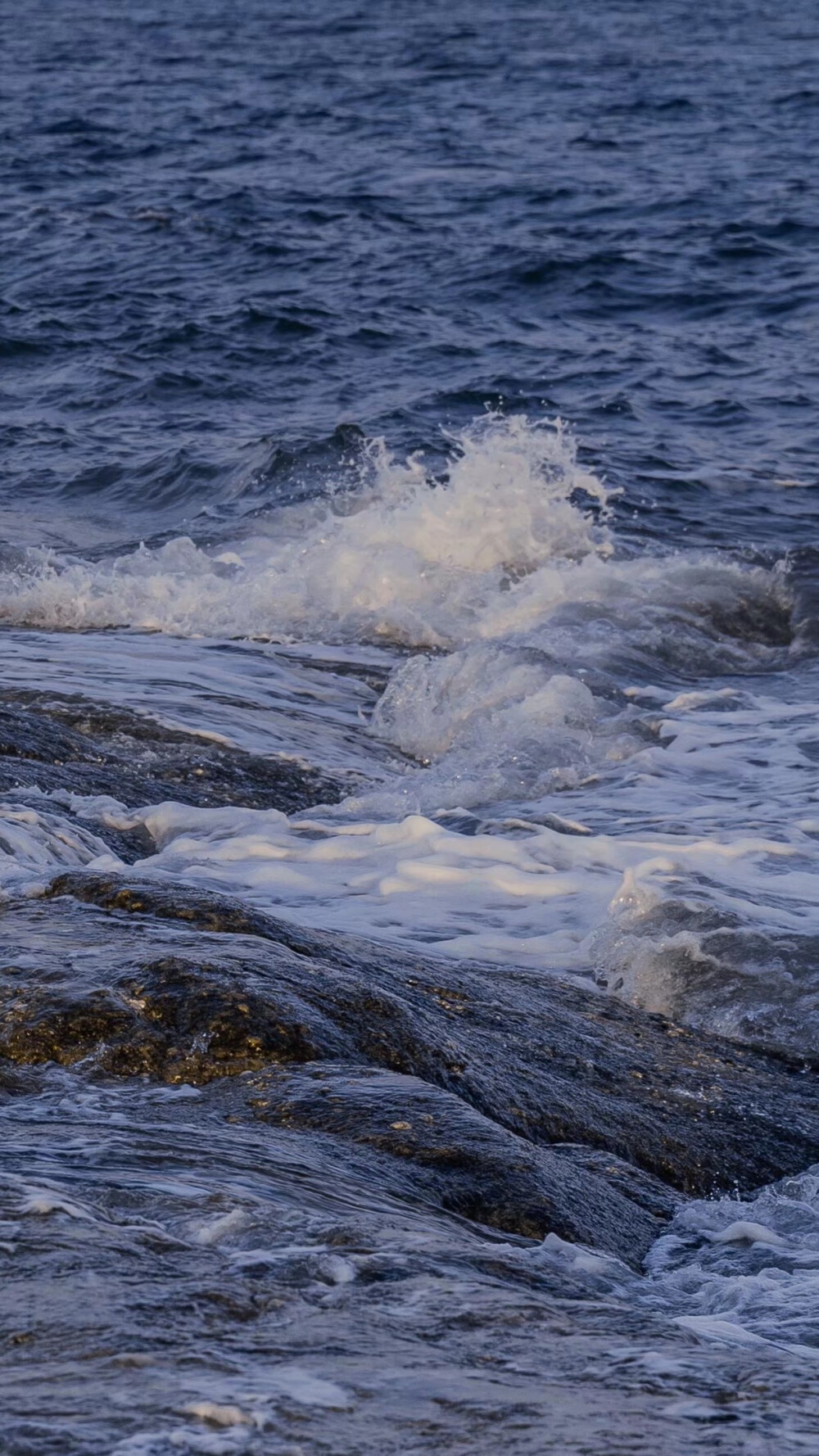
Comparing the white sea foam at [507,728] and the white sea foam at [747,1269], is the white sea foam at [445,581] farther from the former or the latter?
the white sea foam at [747,1269]

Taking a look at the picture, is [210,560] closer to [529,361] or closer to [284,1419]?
[529,361]

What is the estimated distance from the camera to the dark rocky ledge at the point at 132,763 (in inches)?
225

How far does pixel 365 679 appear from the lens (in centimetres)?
807

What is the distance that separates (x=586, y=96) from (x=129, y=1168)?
22.8m

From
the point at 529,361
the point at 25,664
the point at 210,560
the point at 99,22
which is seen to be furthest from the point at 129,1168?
the point at 99,22

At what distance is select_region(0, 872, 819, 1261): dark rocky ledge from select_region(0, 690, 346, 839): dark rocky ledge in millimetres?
1691

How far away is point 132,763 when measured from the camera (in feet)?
19.9

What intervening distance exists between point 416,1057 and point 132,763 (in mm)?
2982

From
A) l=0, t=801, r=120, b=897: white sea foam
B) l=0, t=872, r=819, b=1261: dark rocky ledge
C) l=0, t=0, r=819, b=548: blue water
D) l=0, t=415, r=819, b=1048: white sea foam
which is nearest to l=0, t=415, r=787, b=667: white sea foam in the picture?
l=0, t=415, r=819, b=1048: white sea foam

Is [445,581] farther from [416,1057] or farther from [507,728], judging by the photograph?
[416,1057]

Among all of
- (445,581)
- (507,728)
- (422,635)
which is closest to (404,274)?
(445,581)

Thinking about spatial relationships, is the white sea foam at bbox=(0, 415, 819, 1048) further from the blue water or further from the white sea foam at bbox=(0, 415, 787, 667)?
the blue water

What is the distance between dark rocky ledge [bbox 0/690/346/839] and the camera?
18.7 ft

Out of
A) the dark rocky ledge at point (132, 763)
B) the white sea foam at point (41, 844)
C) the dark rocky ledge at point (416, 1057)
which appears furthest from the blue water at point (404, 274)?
the dark rocky ledge at point (416, 1057)
